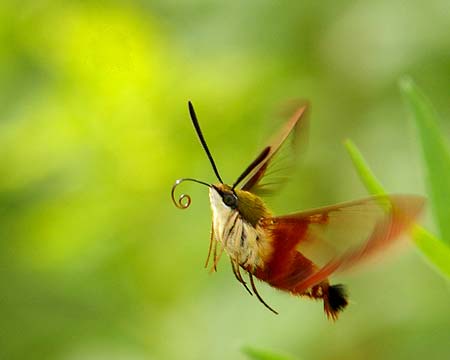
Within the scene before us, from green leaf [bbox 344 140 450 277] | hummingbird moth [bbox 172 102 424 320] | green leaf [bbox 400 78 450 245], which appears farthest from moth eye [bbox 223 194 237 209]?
green leaf [bbox 400 78 450 245]

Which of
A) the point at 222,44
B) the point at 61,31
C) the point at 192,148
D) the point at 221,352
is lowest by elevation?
the point at 221,352

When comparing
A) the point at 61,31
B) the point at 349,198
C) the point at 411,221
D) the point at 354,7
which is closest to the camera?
the point at 411,221

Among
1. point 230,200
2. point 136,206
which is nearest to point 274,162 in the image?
point 230,200

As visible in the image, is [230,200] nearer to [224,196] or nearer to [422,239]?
[224,196]

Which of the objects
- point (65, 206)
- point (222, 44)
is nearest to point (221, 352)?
point (65, 206)

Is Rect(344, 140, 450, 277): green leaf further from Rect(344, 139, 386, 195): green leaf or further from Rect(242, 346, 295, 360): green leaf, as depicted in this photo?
Rect(242, 346, 295, 360): green leaf

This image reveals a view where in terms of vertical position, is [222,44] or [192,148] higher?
[222,44]

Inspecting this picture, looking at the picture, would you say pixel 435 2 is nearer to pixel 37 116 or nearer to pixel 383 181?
pixel 383 181

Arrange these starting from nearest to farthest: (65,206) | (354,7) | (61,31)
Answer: (65,206) < (61,31) < (354,7)
